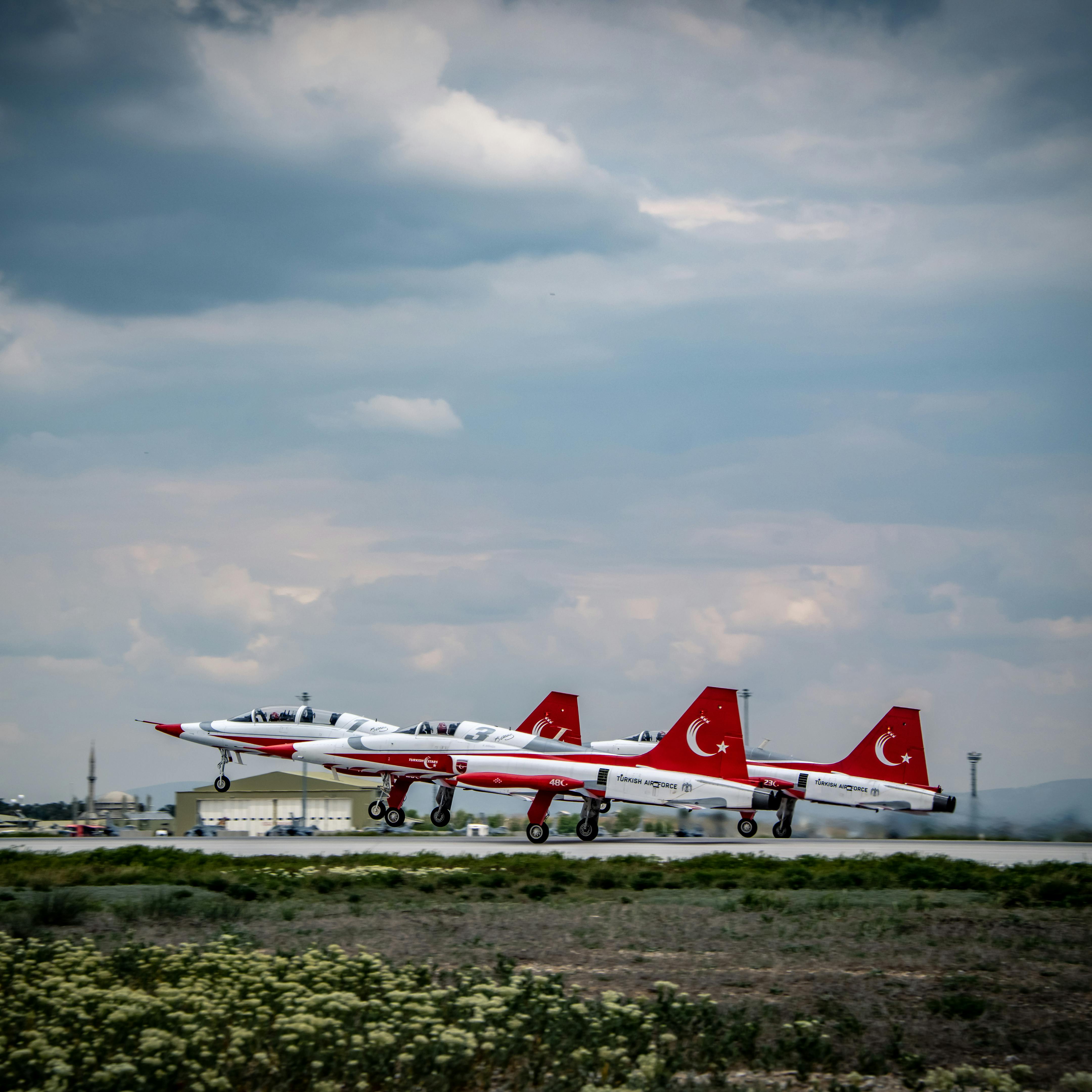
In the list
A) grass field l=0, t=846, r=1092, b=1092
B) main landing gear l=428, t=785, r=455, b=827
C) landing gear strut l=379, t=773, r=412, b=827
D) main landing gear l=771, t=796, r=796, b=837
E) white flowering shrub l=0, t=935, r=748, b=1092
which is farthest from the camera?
main landing gear l=771, t=796, r=796, b=837

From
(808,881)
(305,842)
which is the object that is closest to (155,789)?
(305,842)

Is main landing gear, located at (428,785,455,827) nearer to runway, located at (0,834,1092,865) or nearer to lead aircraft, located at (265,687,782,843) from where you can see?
runway, located at (0,834,1092,865)

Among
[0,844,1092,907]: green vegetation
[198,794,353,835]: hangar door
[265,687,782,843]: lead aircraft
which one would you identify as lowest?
[198,794,353,835]: hangar door

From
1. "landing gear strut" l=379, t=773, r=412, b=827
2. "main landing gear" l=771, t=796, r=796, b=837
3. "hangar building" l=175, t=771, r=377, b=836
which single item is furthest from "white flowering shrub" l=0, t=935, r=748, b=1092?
"hangar building" l=175, t=771, r=377, b=836

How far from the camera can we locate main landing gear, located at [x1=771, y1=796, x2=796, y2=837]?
39000mm

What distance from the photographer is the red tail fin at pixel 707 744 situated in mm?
33281

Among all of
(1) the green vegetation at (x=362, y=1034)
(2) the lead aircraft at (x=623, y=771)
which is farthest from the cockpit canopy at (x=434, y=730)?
(1) the green vegetation at (x=362, y=1034)

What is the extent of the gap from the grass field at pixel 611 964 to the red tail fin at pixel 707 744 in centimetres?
976

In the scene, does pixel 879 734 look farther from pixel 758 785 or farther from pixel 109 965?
pixel 109 965

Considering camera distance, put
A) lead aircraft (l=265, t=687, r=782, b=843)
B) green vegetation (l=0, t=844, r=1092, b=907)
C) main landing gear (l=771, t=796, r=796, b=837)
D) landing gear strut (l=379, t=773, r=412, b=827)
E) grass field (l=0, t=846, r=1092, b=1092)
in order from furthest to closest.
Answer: main landing gear (l=771, t=796, r=796, b=837) → landing gear strut (l=379, t=773, r=412, b=827) → lead aircraft (l=265, t=687, r=782, b=843) → green vegetation (l=0, t=844, r=1092, b=907) → grass field (l=0, t=846, r=1092, b=1092)

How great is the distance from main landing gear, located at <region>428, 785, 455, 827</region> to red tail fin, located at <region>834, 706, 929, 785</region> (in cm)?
1353

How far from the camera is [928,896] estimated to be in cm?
2003

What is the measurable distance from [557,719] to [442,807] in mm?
5382

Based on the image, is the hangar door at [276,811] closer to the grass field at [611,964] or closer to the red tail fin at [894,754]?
the red tail fin at [894,754]
